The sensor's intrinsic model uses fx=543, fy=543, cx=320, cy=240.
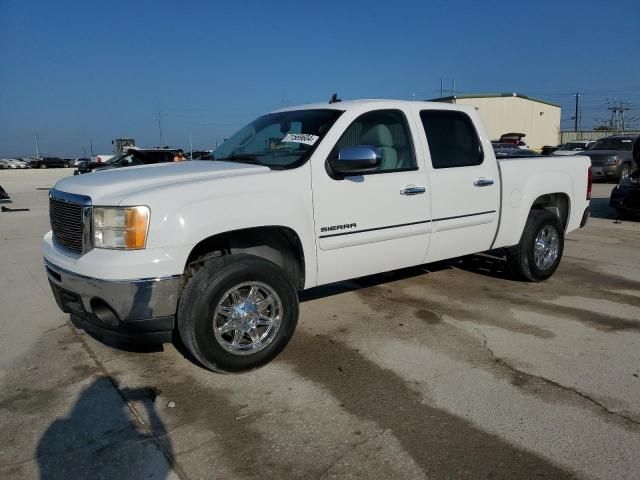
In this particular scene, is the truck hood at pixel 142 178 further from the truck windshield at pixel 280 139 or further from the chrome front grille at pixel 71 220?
the truck windshield at pixel 280 139

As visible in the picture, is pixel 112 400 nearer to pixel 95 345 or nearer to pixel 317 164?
pixel 95 345

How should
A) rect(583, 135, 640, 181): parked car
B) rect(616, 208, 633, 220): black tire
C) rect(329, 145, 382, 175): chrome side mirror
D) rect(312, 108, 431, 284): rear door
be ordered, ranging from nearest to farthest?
1. rect(329, 145, 382, 175): chrome side mirror
2. rect(312, 108, 431, 284): rear door
3. rect(616, 208, 633, 220): black tire
4. rect(583, 135, 640, 181): parked car

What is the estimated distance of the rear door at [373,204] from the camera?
13.5 ft

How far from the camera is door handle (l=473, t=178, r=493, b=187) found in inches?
201

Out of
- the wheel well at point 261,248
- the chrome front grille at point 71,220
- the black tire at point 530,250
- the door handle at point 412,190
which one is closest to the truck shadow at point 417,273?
the black tire at point 530,250

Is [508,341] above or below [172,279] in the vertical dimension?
below

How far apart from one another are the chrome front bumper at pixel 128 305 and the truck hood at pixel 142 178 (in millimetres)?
544

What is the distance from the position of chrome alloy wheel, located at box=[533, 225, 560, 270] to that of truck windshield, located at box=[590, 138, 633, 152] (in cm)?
1546

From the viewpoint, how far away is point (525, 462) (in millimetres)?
2723

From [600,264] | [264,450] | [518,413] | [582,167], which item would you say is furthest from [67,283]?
[600,264]

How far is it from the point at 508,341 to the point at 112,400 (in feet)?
9.68

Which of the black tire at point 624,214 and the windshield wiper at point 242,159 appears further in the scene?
the black tire at point 624,214

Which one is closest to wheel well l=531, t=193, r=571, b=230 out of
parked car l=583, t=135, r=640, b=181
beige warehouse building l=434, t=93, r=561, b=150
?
parked car l=583, t=135, r=640, b=181

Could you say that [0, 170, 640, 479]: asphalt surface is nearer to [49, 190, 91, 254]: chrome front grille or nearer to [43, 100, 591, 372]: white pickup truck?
[43, 100, 591, 372]: white pickup truck
